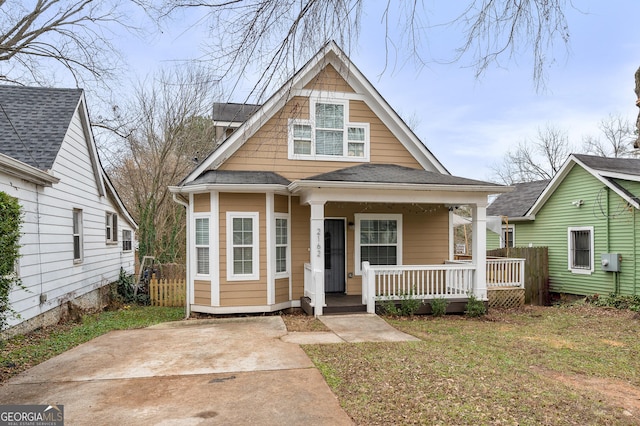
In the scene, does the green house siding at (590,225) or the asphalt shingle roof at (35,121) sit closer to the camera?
the asphalt shingle roof at (35,121)

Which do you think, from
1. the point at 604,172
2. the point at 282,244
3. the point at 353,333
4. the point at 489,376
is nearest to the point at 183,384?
the point at 353,333

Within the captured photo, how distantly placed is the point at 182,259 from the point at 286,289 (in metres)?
13.4

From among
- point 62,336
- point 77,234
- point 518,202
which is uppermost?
point 518,202

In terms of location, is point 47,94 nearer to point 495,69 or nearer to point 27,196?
point 27,196

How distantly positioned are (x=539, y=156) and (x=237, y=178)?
30428 millimetres

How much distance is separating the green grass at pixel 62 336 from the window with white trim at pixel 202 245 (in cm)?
174

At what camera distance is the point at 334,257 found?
10.9m

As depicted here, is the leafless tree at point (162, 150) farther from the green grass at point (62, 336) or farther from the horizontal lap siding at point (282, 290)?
the horizontal lap siding at point (282, 290)

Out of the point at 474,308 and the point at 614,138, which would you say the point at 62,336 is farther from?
the point at 614,138

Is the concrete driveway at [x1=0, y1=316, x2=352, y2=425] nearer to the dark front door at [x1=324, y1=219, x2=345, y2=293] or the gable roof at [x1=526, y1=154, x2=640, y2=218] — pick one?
the dark front door at [x1=324, y1=219, x2=345, y2=293]

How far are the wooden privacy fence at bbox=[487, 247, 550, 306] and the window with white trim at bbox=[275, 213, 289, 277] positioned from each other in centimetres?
797

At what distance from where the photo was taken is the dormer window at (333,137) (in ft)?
34.9

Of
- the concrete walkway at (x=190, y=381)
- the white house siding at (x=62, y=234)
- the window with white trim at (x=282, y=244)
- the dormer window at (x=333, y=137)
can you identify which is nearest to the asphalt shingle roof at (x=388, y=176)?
the dormer window at (x=333, y=137)

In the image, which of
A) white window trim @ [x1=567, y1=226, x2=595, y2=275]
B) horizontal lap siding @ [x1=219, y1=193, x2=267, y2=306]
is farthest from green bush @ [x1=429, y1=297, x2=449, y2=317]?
white window trim @ [x1=567, y1=226, x2=595, y2=275]
